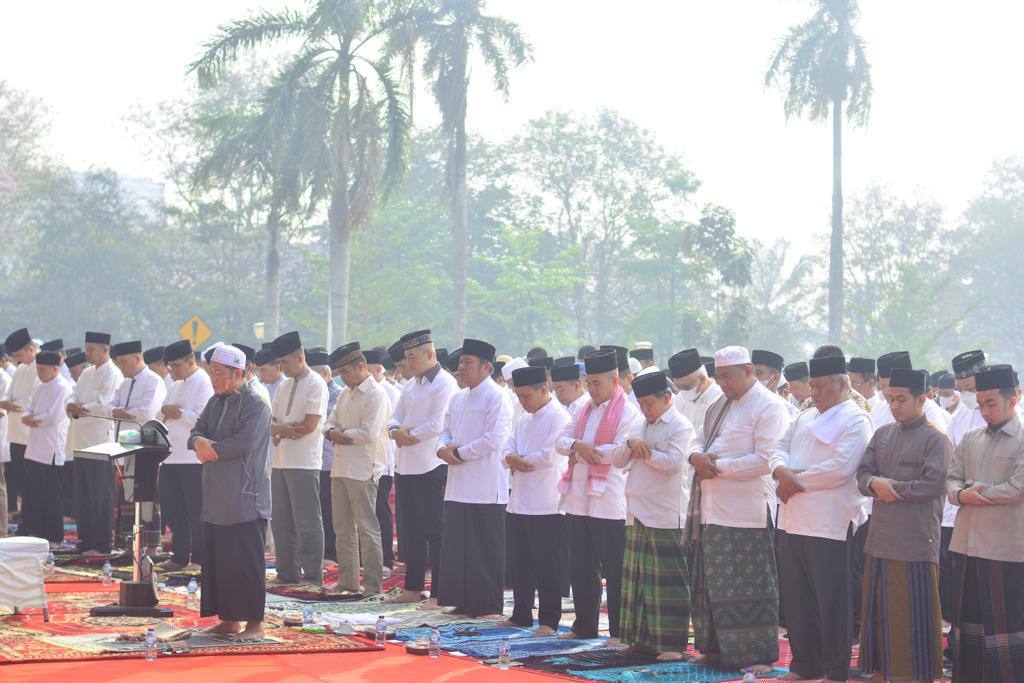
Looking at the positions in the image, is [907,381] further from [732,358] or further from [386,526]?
[386,526]

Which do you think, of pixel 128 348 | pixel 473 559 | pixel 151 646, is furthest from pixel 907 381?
pixel 128 348

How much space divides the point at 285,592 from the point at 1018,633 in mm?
6149

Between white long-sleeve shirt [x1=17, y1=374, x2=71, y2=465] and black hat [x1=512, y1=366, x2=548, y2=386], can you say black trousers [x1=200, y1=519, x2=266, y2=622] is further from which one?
white long-sleeve shirt [x1=17, y1=374, x2=71, y2=465]

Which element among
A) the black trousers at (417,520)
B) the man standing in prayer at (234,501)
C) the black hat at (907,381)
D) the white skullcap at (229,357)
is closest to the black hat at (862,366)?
the black hat at (907,381)

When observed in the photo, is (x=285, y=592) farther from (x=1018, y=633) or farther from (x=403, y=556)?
(x=1018, y=633)

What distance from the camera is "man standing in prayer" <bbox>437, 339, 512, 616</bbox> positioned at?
9711 mm

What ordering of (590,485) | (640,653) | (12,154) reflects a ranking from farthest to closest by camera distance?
1. (12,154)
2. (590,485)
3. (640,653)

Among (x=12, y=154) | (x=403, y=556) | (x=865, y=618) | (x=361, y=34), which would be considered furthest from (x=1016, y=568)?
(x=12, y=154)

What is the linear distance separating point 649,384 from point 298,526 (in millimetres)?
4230

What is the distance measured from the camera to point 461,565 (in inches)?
384

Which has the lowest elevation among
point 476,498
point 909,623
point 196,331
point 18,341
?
point 909,623

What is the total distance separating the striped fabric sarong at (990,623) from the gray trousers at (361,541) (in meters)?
5.13

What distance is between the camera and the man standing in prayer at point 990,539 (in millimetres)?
6914

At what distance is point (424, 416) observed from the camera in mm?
10555
